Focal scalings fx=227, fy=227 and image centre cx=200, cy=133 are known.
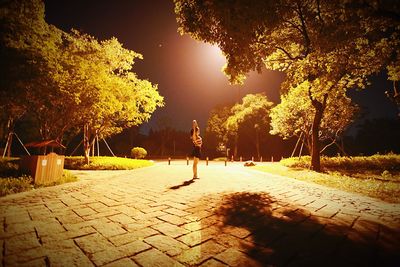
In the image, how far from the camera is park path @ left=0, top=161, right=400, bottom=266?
9.11ft

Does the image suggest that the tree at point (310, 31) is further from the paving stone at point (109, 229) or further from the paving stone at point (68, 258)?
the paving stone at point (68, 258)

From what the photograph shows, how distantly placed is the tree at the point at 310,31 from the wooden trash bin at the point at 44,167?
7663mm

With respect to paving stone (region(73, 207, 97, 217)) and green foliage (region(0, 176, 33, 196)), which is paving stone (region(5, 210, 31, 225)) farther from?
green foliage (region(0, 176, 33, 196))

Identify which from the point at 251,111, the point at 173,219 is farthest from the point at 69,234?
the point at 251,111

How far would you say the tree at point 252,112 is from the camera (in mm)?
36375

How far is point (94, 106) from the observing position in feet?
43.0

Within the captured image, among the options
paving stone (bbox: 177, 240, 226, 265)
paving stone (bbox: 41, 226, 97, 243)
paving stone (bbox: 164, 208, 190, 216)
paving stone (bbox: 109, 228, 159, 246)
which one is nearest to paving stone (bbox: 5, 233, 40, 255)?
paving stone (bbox: 41, 226, 97, 243)

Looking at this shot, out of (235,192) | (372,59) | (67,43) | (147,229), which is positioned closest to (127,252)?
(147,229)

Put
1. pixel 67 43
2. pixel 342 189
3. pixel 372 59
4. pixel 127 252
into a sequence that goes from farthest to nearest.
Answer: pixel 67 43 → pixel 372 59 → pixel 342 189 → pixel 127 252

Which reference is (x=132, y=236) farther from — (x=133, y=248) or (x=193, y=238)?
(x=193, y=238)

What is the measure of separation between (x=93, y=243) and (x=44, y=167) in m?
7.07

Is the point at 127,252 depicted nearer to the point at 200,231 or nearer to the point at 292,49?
the point at 200,231

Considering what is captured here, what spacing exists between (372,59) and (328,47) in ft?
14.9

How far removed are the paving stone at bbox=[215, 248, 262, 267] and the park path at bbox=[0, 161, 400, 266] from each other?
1 centimetres
